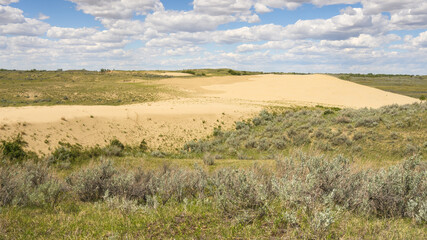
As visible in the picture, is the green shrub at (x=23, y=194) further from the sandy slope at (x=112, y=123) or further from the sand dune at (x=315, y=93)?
the sand dune at (x=315, y=93)

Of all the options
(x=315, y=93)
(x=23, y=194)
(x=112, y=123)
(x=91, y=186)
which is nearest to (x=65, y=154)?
(x=112, y=123)

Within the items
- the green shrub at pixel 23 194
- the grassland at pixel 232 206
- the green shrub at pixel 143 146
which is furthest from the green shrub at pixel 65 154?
the green shrub at pixel 23 194

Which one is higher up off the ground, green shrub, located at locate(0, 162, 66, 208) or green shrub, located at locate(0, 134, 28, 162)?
green shrub, located at locate(0, 162, 66, 208)

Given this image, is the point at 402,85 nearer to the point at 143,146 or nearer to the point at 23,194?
the point at 143,146

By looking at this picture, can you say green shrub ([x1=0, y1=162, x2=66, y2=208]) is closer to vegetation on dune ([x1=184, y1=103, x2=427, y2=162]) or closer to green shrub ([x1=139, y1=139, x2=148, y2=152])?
vegetation on dune ([x1=184, y1=103, x2=427, y2=162])

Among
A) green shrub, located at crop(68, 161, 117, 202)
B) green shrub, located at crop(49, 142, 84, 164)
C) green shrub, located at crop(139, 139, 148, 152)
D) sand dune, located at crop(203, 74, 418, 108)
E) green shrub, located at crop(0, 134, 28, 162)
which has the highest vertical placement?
sand dune, located at crop(203, 74, 418, 108)

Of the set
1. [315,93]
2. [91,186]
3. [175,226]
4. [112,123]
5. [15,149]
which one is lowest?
[15,149]

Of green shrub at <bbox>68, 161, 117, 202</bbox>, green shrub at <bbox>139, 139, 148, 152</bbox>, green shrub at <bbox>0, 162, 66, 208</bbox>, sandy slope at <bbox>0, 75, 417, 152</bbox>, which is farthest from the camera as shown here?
green shrub at <bbox>139, 139, 148, 152</bbox>

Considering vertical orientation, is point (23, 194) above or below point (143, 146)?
above

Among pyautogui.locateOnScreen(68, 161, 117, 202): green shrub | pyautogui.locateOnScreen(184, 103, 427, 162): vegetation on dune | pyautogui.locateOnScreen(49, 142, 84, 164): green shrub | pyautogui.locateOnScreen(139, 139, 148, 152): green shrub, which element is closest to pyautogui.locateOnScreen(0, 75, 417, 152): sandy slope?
Answer: pyautogui.locateOnScreen(139, 139, 148, 152): green shrub

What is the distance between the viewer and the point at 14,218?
5523mm

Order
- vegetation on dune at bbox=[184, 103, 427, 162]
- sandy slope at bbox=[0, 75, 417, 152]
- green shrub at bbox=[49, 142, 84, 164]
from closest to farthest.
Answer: green shrub at bbox=[49, 142, 84, 164], vegetation on dune at bbox=[184, 103, 427, 162], sandy slope at bbox=[0, 75, 417, 152]

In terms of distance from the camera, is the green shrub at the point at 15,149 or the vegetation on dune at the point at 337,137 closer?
the green shrub at the point at 15,149

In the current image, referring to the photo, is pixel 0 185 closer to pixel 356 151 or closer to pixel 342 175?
pixel 342 175
